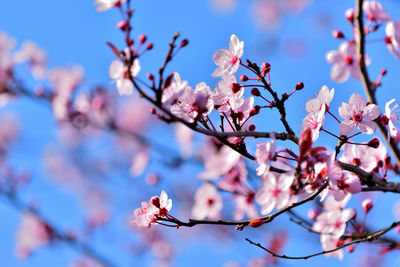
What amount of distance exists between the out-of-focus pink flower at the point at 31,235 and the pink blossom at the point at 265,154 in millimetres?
4636

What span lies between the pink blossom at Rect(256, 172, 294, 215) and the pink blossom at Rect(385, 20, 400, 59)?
109cm

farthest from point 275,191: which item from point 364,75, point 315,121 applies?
point 364,75

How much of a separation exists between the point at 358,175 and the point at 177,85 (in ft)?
2.40

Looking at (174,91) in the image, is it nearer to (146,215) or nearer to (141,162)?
(146,215)

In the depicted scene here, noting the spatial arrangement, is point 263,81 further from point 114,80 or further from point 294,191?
point 114,80

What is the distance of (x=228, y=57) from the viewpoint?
165cm

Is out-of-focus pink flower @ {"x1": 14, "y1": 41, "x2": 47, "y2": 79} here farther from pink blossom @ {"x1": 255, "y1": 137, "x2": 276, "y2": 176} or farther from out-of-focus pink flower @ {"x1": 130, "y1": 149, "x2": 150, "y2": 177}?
pink blossom @ {"x1": 255, "y1": 137, "x2": 276, "y2": 176}

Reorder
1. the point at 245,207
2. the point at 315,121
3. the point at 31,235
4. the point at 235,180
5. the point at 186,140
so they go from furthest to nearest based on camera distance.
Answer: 1. the point at 31,235
2. the point at 186,140
3. the point at 245,207
4. the point at 235,180
5. the point at 315,121

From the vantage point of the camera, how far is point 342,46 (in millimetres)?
2168

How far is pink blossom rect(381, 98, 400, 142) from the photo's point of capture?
1.58 meters

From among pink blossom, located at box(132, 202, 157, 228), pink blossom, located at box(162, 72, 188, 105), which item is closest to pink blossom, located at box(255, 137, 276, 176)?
pink blossom, located at box(162, 72, 188, 105)

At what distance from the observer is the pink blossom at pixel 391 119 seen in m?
1.58

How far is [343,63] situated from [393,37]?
0.28m

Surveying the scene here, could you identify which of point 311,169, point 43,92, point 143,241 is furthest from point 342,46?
point 143,241
